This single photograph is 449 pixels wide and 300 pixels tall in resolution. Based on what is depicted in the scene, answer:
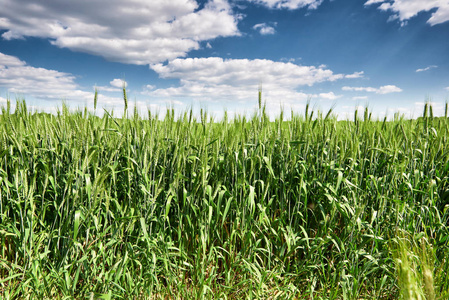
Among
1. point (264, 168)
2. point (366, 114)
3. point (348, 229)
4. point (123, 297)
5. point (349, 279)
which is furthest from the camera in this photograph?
point (366, 114)

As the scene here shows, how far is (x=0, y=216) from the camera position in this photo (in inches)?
78.4

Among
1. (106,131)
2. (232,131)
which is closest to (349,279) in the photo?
(232,131)

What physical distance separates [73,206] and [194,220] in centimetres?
80

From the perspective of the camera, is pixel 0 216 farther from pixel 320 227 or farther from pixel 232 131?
pixel 320 227

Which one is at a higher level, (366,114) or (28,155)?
(366,114)

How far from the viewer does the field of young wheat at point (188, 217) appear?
6.00 ft

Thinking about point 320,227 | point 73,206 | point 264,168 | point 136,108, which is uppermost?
point 136,108

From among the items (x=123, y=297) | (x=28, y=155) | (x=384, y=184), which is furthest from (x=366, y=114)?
(x=28, y=155)

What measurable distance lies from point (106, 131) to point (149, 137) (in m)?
0.42

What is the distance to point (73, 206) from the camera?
179cm

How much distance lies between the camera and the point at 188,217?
1.90 m

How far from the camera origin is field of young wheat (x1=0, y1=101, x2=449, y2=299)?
1830 mm

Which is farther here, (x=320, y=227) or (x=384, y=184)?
(x=384, y=184)

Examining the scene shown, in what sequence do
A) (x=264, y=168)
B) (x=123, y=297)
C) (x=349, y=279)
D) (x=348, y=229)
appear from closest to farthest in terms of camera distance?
(x=123, y=297), (x=348, y=229), (x=349, y=279), (x=264, y=168)
